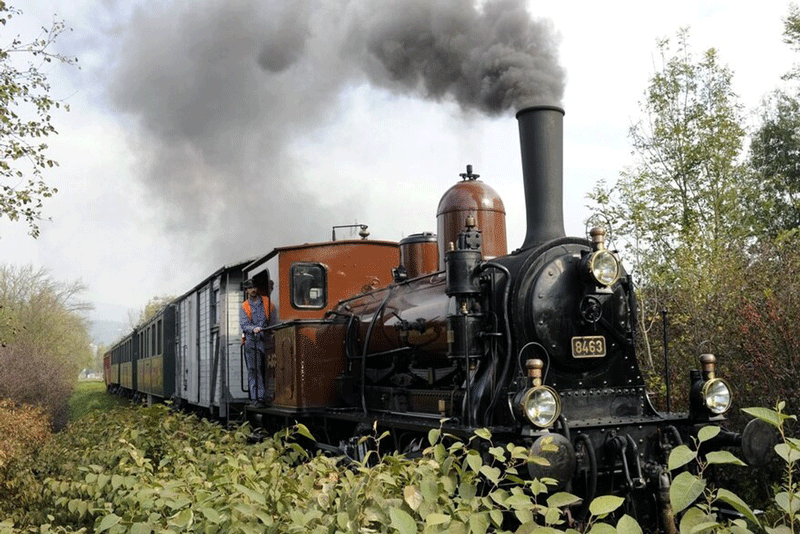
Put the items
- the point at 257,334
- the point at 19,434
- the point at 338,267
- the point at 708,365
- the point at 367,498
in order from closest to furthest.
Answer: the point at 367,498, the point at 708,365, the point at 338,267, the point at 257,334, the point at 19,434

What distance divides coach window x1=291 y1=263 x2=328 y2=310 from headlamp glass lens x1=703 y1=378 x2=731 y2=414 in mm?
4509

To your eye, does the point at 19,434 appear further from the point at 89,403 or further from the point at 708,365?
the point at 89,403

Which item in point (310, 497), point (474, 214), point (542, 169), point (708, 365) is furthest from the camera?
point (474, 214)

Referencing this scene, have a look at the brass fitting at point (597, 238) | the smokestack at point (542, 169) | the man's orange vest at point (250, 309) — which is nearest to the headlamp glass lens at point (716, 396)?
the brass fitting at point (597, 238)

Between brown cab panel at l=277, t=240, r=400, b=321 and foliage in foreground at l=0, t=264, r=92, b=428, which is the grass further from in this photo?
brown cab panel at l=277, t=240, r=400, b=321

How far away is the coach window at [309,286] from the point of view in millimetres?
8625

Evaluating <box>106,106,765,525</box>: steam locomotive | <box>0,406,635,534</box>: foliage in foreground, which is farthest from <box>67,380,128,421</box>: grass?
<box>0,406,635,534</box>: foliage in foreground

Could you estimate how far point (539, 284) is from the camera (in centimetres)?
548

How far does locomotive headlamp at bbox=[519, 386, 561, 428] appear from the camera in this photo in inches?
189

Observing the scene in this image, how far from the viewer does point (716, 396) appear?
215 inches

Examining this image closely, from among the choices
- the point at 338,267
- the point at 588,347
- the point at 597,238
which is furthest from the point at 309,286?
the point at 597,238

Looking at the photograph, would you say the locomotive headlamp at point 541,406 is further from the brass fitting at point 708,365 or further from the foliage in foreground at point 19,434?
the foliage in foreground at point 19,434

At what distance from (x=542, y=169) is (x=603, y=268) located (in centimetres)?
89

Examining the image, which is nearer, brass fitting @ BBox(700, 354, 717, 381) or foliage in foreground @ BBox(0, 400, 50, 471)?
brass fitting @ BBox(700, 354, 717, 381)
